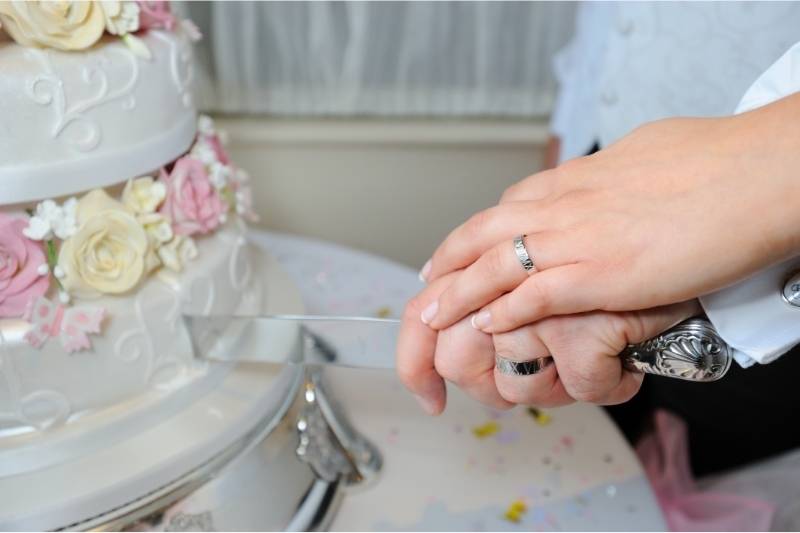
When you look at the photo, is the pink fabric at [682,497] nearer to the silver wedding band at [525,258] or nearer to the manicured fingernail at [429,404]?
the manicured fingernail at [429,404]

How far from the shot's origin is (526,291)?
1.97 feet

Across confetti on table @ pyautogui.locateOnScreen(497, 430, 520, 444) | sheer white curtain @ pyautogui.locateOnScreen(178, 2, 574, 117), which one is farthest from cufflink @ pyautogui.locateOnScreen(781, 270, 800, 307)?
sheer white curtain @ pyautogui.locateOnScreen(178, 2, 574, 117)

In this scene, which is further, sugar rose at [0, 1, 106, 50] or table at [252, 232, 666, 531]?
table at [252, 232, 666, 531]

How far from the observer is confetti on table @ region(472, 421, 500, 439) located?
3.40 feet

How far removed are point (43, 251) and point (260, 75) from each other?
939 mm

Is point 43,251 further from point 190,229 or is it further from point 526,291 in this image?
point 526,291

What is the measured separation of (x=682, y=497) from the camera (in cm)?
116

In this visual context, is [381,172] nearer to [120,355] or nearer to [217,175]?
[217,175]

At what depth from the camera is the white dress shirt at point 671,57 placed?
33.8 inches

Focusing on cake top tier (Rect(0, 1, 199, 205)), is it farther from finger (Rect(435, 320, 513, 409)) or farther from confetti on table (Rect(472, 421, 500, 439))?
confetti on table (Rect(472, 421, 500, 439))

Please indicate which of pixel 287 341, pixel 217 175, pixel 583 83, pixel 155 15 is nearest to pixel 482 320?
pixel 287 341

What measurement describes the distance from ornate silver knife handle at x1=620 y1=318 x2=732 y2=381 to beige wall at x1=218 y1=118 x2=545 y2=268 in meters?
1.06

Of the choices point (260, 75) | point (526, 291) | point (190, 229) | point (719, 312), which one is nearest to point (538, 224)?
point (526, 291)

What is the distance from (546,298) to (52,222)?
0.46 metres
